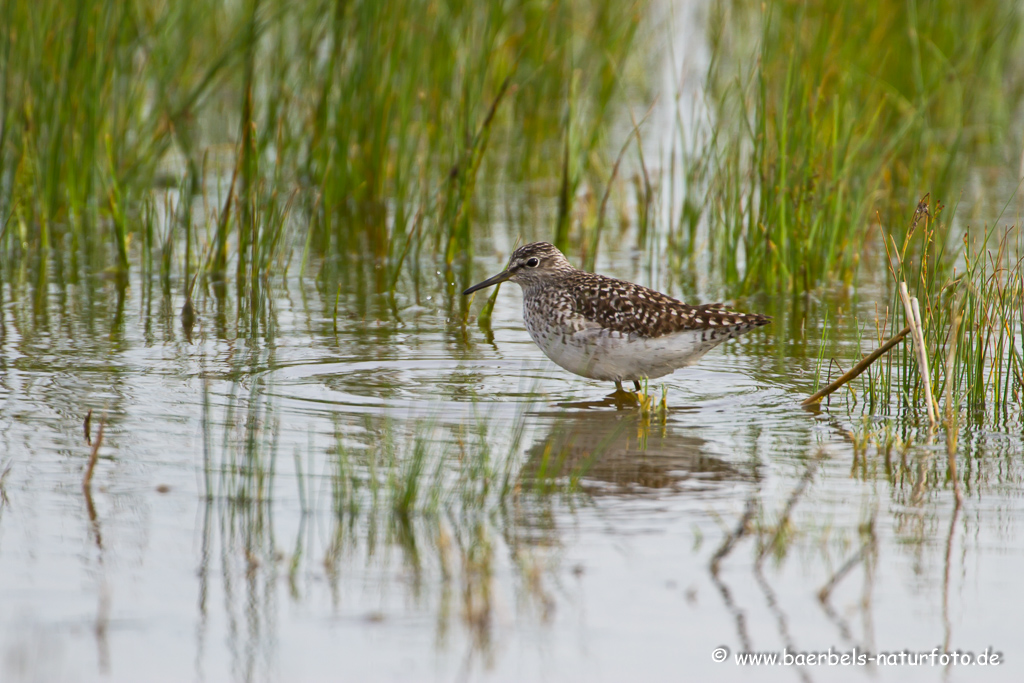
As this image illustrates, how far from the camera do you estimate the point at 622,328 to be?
692 centimetres

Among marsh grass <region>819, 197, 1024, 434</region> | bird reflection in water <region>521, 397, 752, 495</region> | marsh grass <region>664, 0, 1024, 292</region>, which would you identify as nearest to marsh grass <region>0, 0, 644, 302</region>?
marsh grass <region>664, 0, 1024, 292</region>

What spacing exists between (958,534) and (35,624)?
3204 mm

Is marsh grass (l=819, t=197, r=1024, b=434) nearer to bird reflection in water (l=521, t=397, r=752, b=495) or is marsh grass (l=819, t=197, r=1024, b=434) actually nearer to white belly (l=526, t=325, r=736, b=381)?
white belly (l=526, t=325, r=736, b=381)

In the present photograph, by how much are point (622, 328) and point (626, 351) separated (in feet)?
0.44

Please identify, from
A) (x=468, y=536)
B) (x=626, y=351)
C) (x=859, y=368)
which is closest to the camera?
(x=468, y=536)

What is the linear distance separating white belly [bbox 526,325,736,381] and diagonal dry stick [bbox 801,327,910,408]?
608 millimetres

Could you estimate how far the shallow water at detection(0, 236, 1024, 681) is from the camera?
387 centimetres

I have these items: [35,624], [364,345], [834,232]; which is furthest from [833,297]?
[35,624]

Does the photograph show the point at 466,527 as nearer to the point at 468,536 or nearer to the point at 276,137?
the point at 468,536

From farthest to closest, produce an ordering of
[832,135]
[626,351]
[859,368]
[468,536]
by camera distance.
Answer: [832,135]
[626,351]
[859,368]
[468,536]

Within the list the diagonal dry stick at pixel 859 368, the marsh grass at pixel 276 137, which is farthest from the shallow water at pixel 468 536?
the marsh grass at pixel 276 137

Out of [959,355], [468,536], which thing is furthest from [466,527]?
[959,355]

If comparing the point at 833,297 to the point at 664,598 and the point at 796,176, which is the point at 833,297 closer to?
the point at 796,176

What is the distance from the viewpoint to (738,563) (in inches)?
176
